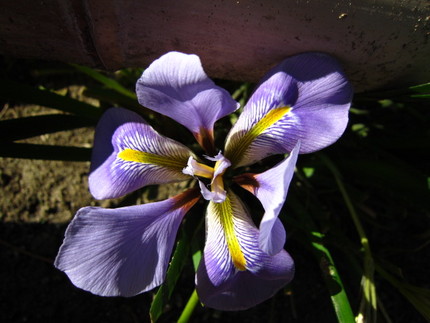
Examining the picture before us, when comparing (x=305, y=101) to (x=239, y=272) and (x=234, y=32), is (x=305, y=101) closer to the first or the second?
(x=234, y=32)

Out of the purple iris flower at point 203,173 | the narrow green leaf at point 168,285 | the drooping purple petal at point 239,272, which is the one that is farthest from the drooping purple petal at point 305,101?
the narrow green leaf at point 168,285

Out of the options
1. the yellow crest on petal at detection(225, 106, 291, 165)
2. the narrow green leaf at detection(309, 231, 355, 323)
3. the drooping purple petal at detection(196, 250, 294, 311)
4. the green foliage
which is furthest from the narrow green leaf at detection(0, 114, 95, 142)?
the narrow green leaf at detection(309, 231, 355, 323)

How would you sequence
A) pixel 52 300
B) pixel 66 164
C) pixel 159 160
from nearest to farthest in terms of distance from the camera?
pixel 159 160, pixel 52 300, pixel 66 164

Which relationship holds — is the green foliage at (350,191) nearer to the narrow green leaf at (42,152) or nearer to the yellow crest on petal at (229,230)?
the narrow green leaf at (42,152)

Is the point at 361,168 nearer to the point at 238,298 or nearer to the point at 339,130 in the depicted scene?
the point at 339,130

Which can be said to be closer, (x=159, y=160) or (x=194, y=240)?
(x=159, y=160)

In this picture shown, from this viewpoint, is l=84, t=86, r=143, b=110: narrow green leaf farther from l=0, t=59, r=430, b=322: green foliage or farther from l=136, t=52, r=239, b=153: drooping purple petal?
l=136, t=52, r=239, b=153: drooping purple petal

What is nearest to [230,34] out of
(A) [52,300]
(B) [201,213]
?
(B) [201,213]
